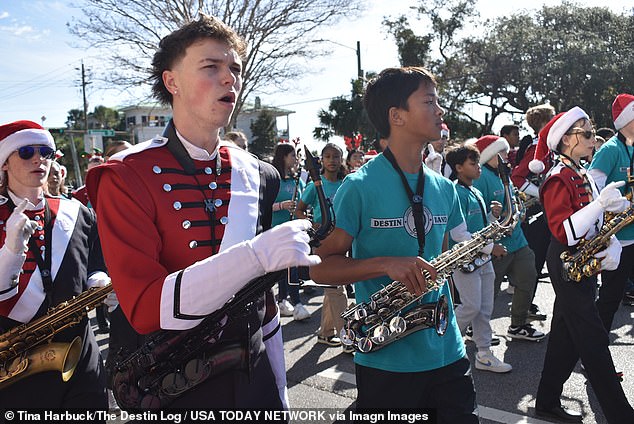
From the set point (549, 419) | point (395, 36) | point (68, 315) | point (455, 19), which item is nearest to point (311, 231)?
point (68, 315)

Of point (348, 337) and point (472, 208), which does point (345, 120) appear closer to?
point (472, 208)

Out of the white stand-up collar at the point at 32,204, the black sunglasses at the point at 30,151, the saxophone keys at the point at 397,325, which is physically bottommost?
the saxophone keys at the point at 397,325

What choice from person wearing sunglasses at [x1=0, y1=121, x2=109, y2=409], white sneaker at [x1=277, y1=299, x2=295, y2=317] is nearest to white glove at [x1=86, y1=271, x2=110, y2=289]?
person wearing sunglasses at [x1=0, y1=121, x2=109, y2=409]

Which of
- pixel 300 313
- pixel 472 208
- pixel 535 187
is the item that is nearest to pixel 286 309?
pixel 300 313

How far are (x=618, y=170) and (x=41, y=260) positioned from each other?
193 inches

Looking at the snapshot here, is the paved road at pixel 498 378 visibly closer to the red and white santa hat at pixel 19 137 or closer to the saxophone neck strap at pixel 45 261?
the saxophone neck strap at pixel 45 261

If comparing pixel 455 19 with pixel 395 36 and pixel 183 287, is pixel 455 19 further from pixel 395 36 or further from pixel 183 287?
pixel 183 287

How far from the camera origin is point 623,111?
558 centimetres

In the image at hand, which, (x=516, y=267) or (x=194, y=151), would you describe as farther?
(x=516, y=267)

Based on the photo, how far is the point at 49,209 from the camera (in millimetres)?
3379

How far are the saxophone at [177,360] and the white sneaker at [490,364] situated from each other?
3.89 meters

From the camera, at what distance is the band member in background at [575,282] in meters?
3.79

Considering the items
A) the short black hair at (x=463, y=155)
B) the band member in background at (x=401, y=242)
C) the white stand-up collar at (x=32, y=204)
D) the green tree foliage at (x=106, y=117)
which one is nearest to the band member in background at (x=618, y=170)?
the short black hair at (x=463, y=155)

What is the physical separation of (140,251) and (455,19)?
33.8 m
